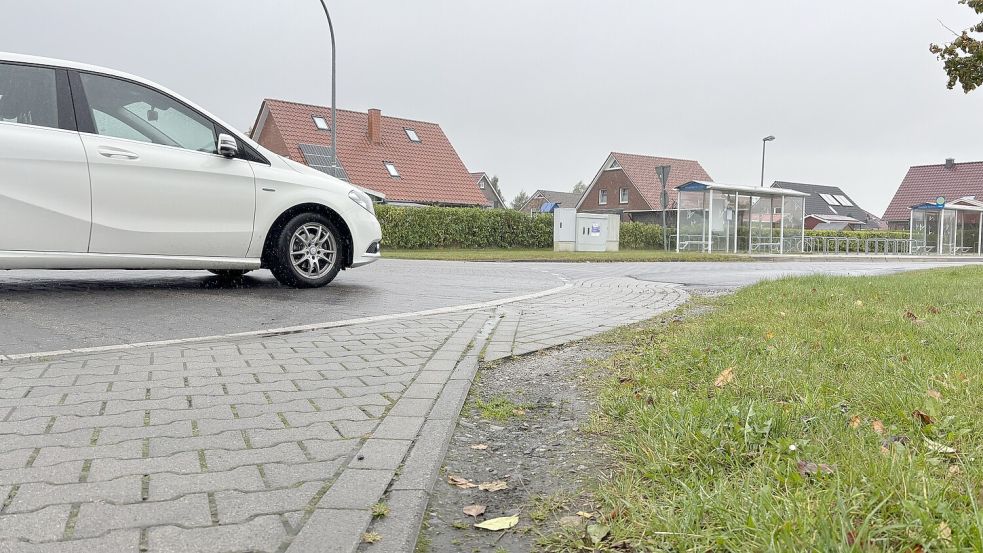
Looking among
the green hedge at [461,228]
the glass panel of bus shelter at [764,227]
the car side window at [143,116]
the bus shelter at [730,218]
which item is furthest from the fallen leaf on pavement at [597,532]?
the glass panel of bus shelter at [764,227]

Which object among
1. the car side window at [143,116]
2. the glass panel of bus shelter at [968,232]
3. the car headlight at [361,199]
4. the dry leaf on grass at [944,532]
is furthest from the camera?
the glass panel of bus shelter at [968,232]

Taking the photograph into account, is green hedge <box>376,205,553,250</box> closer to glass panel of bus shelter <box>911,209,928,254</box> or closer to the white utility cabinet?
the white utility cabinet

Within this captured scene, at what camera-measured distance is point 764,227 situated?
104 ft

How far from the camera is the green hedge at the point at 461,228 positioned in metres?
25.9

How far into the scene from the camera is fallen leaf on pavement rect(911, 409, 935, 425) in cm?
281

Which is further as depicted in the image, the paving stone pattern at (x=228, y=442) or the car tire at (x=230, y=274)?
the car tire at (x=230, y=274)

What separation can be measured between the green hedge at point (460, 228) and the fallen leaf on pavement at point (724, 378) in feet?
70.8

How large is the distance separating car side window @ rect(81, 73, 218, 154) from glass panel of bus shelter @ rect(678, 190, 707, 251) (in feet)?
84.9

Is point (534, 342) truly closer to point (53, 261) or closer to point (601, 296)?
point (601, 296)

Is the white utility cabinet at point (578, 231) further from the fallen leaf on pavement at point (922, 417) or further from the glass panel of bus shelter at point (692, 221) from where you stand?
the fallen leaf on pavement at point (922, 417)

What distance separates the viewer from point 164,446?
281 cm

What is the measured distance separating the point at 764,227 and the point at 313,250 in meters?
27.7

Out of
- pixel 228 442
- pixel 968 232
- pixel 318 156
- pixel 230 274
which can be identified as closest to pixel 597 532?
pixel 228 442

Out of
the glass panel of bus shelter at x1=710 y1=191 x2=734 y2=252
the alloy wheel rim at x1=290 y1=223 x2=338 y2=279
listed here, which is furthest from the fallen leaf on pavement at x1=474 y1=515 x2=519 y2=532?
the glass panel of bus shelter at x1=710 y1=191 x2=734 y2=252
